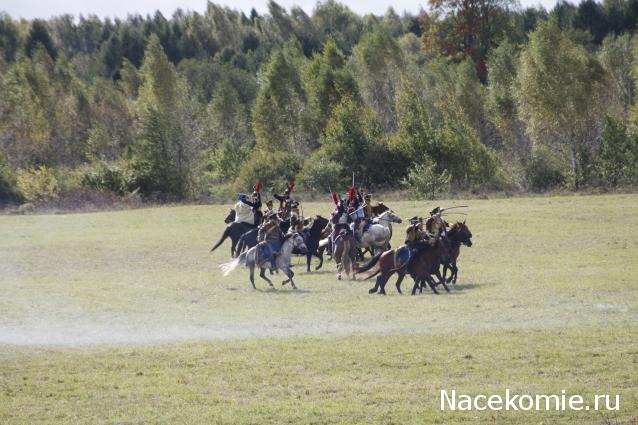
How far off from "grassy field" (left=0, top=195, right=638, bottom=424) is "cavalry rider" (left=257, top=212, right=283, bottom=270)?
1.04m

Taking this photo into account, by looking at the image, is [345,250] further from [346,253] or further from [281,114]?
[281,114]

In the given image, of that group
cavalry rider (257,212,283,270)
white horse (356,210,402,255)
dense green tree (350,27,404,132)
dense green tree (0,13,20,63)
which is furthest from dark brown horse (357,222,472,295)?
dense green tree (0,13,20,63)

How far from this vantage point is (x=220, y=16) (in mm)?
145750

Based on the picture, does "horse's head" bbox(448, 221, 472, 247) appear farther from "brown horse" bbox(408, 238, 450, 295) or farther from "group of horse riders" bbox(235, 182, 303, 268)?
"group of horse riders" bbox(235, 182, 303, 268)

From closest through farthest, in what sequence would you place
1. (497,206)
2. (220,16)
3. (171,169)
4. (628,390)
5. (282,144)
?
1. (628,390)
2. (497,206)
3. (171,169)
4. (282,144)
5. (220,16)

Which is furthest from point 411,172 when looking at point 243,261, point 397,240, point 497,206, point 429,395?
point 429,395

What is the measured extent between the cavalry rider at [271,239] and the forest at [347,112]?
3090 cm

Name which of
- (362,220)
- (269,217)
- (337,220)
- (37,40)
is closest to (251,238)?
(337,220)

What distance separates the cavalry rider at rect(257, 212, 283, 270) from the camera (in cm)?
2517

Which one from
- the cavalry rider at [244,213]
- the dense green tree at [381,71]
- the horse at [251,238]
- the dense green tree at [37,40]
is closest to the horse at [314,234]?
the horse at [251,238]

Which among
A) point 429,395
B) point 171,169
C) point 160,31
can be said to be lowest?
point 429,395

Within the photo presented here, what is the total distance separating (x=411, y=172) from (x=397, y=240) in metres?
21.6

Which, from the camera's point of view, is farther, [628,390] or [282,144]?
[282,144]

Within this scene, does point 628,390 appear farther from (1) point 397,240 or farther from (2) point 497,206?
(2) point 497,206
